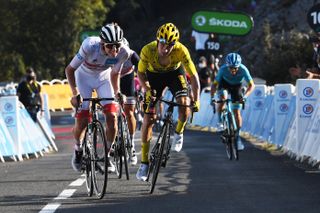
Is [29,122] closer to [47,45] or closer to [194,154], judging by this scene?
[194,154]

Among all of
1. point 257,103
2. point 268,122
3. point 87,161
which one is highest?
point 257,103

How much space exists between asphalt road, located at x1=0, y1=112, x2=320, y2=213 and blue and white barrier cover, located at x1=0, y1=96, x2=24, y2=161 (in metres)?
1.16

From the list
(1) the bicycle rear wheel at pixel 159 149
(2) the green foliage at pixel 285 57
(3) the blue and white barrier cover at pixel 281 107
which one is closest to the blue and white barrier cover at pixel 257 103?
(3) the blue and white barrier cover at pixel 281 107

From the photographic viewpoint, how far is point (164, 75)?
12242mm

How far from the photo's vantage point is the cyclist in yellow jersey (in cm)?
1173

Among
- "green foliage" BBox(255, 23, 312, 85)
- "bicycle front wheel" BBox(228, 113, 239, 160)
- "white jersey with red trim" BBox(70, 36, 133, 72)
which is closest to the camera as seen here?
"white jersey with red trim" BBox(70, 36, 133, 72)

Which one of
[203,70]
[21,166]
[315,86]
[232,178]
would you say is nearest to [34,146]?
[21,166]

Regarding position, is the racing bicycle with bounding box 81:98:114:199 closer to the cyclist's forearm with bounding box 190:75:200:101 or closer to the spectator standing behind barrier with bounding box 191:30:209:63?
the cyclist's forearm with bounding box 190:75:200:101

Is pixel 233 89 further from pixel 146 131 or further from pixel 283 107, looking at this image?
pixel 146 131

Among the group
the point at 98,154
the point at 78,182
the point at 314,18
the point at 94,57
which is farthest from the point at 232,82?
the point at 98,154

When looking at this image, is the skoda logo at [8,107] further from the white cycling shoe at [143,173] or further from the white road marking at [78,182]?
the white cycling shoe at [143,173]

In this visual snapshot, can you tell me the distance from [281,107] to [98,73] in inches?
321

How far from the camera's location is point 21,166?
16.9 metres

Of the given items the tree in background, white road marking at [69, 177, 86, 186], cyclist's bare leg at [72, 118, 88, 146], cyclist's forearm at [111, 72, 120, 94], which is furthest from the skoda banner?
the tree in background
